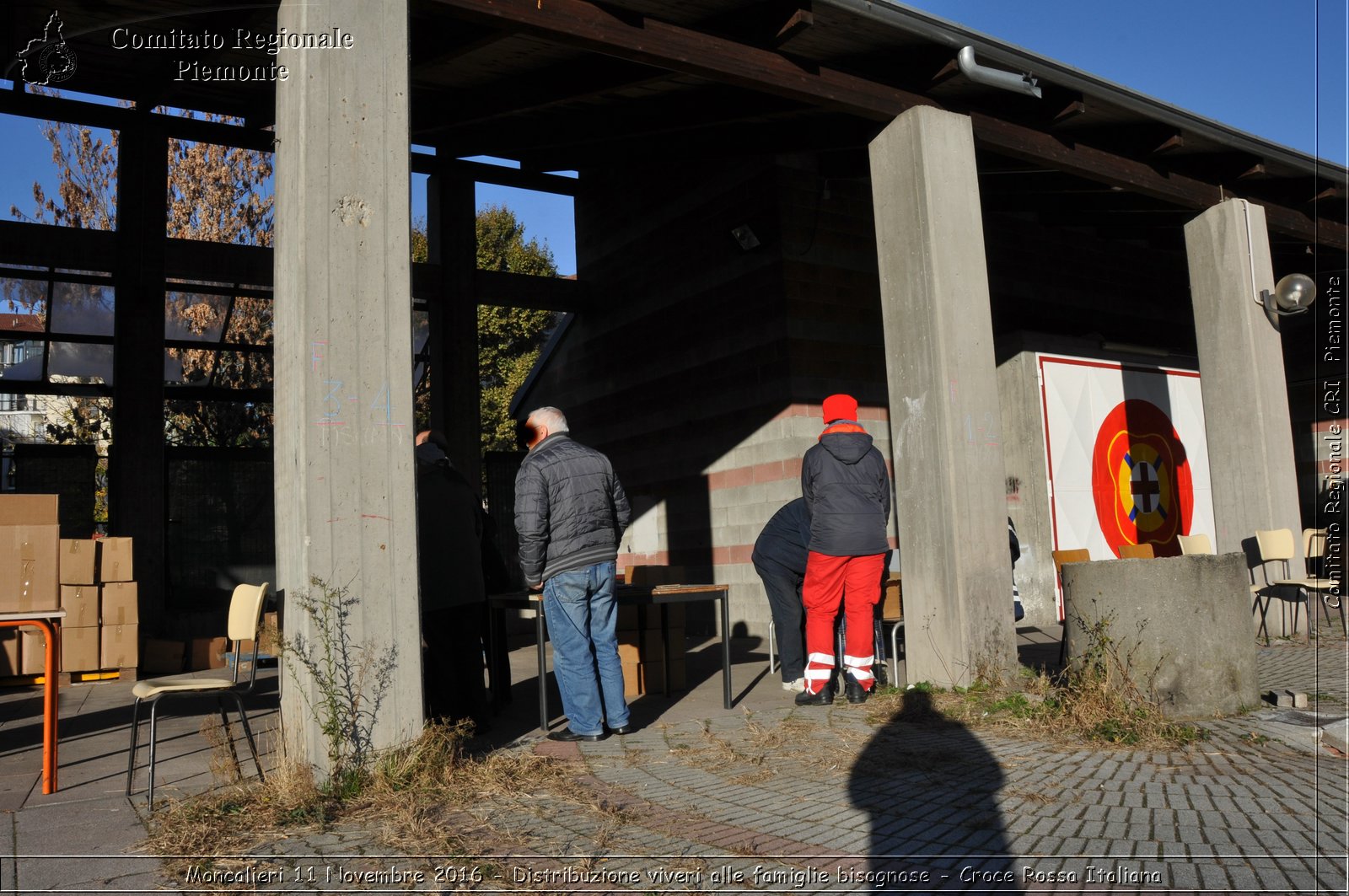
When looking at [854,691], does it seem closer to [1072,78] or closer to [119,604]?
[1072,78]

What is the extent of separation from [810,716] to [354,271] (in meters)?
3.76

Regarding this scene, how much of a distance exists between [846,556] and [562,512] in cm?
202

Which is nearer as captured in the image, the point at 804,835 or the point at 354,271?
the point at 804,835

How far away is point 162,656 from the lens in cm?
1027

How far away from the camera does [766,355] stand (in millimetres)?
11203

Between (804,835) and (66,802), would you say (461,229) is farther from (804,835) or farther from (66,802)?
(804,835)

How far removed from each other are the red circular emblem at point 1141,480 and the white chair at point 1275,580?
227 centimetres

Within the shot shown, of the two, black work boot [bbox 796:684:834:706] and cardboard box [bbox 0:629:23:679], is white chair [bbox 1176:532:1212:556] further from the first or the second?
cardboard box [bbox 0:629:23:679]

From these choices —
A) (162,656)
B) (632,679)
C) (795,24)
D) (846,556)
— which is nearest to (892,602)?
(846,556)

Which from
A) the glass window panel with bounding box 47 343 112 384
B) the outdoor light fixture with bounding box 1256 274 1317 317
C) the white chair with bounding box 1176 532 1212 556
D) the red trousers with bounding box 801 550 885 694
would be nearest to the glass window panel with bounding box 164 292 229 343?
the glass window panel with bounding box 47 343 112 384

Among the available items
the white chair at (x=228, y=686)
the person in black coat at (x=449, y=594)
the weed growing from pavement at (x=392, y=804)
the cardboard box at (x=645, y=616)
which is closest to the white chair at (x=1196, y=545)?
the cardboard box at (x=645, y=616)

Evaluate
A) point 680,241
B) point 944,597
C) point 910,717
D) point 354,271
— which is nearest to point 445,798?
point 354,271

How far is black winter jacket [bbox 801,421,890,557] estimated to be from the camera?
6.81m

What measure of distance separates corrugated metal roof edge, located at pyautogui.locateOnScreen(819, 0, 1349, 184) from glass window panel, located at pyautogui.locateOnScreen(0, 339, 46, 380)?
35.1ft
